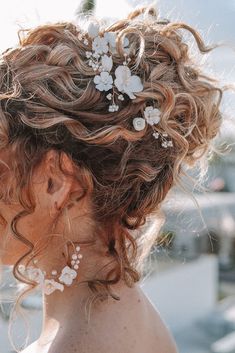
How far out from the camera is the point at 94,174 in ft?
4.44

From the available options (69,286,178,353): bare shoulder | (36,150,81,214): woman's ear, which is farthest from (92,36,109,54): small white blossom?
(69,286,178,353): bare shoulder

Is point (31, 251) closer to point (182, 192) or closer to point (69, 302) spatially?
point (69, 302)

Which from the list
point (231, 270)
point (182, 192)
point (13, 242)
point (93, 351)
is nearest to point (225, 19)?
point (182, 192)

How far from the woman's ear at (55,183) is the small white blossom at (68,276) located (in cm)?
13

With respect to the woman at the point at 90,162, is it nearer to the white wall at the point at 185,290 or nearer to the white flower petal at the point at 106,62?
the white flower petal at the point at 106,62

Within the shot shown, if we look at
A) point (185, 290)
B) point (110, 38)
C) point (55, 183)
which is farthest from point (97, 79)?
point (185, 290)

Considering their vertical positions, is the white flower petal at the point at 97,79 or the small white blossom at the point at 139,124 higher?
the white flower petal at the point at 97,79

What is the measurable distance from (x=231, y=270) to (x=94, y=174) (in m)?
9.15

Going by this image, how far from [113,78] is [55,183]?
0.25 m

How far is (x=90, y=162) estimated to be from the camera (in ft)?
4.42

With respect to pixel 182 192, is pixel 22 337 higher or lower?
lower

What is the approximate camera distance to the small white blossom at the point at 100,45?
4.53ft

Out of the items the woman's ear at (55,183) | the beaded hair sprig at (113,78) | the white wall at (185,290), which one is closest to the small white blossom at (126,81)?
the beaded hair sprig at (113,78)

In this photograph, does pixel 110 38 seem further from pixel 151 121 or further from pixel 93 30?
pixel 151 121
